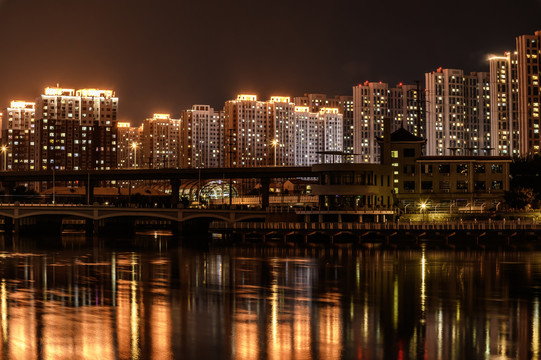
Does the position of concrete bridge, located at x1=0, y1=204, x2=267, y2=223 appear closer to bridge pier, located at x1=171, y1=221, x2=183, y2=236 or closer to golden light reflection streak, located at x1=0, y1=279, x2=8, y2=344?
bridge pier, located at x1=171, y1=221, x2=183, y2=236

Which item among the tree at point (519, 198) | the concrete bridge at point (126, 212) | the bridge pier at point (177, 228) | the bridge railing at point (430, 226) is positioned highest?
the tree at point (519, 198)

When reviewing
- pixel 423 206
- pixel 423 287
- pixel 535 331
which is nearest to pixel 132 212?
pixel 423 206

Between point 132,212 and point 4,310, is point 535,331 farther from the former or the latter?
A: point 132,212

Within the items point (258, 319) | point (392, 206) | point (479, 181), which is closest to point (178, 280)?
point (258, 319)

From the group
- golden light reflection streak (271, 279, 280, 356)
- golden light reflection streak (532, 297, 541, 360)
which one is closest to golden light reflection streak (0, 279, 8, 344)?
golden light reflection streak (271, 279, 280, 356)

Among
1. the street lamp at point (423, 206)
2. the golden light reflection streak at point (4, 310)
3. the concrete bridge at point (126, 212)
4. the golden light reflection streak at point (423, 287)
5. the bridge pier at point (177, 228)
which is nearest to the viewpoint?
the golden light reflection streak at point (4, 310)

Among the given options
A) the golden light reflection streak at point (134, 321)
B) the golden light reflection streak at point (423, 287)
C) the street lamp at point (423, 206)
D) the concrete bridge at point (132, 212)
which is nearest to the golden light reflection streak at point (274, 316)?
the golden light reflection streak at point (134, 321)

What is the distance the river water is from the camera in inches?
1308

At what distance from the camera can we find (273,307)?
43750mm

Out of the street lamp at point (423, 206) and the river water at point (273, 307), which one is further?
the street lamp at point (423, 206)

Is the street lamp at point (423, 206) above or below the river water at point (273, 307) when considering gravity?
above

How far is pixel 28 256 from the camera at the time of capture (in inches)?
3169

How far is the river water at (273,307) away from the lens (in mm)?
33219

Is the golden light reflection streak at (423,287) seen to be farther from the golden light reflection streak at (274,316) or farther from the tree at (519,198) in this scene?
the tree at (519,198)
